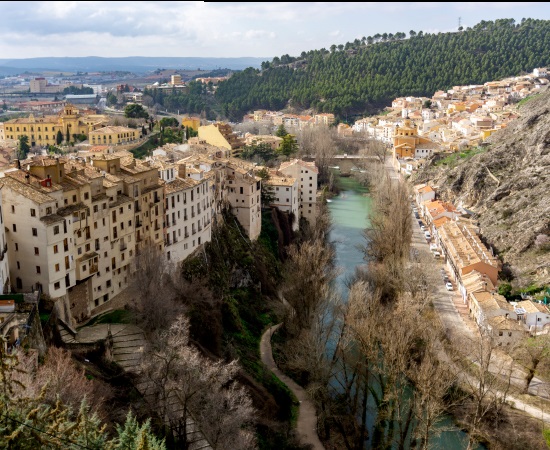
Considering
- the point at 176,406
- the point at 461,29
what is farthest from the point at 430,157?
the point at 461,29

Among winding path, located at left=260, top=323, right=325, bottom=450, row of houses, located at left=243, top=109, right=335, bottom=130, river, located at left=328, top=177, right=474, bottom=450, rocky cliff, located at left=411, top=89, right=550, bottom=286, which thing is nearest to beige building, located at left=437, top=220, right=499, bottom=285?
rocky cliff, located at left=411, top=89, right=550, bottom=286

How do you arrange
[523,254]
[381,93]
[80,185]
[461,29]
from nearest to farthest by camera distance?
1. [80,185]
2. [523,254]
3. [381,93]
4. [461,29]

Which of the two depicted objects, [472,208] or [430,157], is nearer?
[472,208]

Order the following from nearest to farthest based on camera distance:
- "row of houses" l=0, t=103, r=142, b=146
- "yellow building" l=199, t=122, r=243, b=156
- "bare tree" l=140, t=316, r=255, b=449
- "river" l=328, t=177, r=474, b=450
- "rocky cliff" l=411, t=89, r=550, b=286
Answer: "bare tree" l=140, t=316, r=255, b=449
"river" l=328, t=177, r=474, b=450
"rocky cliff" l=411, t=89, r=550, b=286
"yellow building" l=199, t=122, r=243, b=156
"row of houses" l=0, t=103, r=142, b=146

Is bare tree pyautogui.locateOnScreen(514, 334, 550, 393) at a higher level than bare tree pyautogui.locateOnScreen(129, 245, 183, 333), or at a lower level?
lower

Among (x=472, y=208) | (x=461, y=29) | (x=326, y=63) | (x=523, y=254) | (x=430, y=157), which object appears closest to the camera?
(x=523, y=254)

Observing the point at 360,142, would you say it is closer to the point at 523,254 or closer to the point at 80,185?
the point at 523,254

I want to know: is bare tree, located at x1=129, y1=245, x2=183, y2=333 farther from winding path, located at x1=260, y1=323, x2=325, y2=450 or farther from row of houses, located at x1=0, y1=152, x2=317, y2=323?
winding path, located at x1=260, y1=323, x2=325, y2=450
